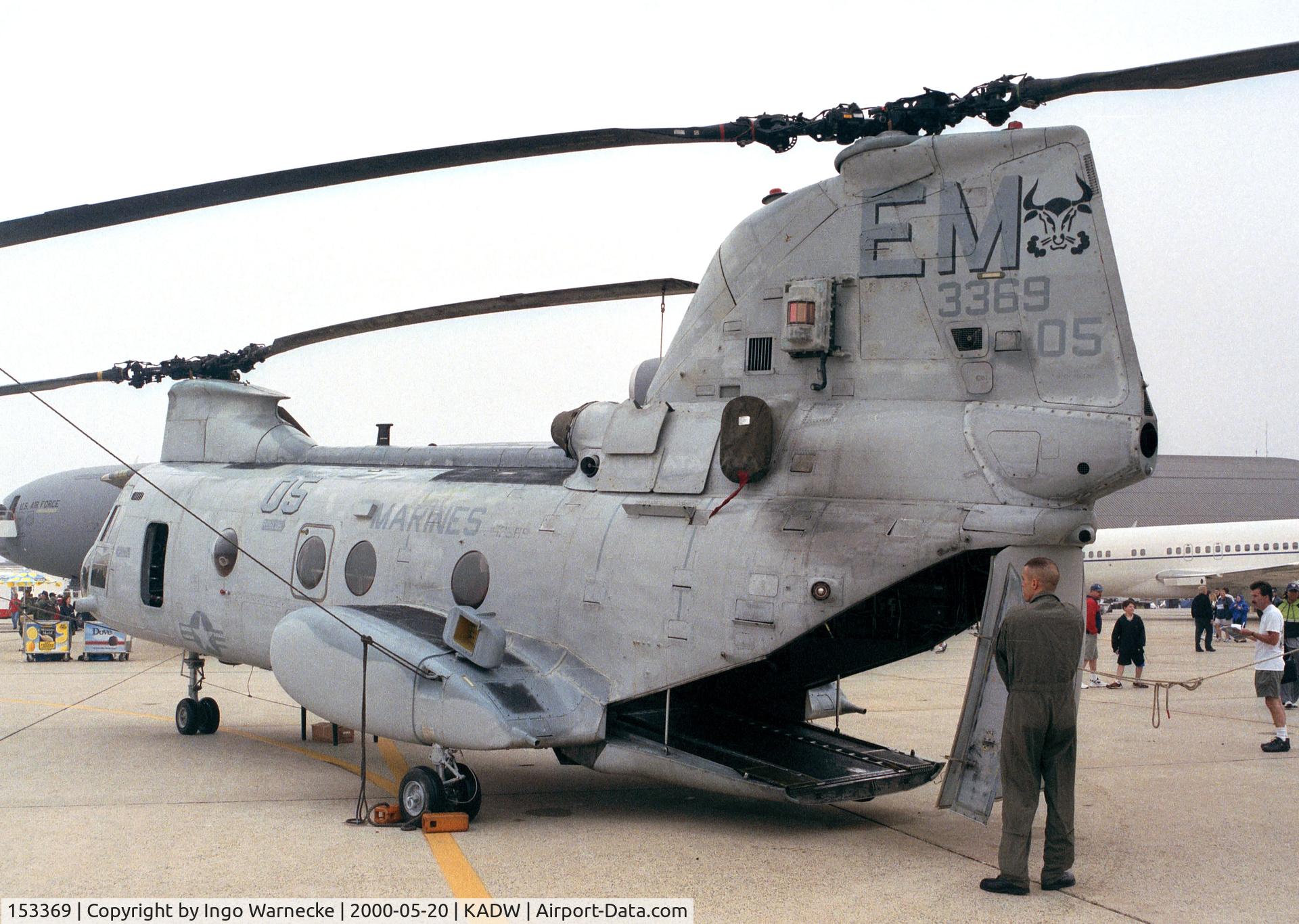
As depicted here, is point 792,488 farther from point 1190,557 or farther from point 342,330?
point 1190,557

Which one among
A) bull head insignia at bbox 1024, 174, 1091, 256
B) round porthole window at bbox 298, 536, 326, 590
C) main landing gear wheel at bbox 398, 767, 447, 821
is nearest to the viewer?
bull head insignia at bbox 1024, 174, 1091, 256

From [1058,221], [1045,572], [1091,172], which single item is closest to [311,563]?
[1045,572]

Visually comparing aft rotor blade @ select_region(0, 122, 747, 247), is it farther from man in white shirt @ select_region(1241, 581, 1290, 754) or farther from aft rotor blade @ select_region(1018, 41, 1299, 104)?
man in white shirt @ select_region(1241, 581, 1290, 754)

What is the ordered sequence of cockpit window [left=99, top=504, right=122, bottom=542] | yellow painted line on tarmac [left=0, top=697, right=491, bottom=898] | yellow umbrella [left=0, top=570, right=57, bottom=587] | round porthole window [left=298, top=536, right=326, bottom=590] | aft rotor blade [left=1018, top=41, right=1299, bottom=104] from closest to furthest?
aft rotor blade [left=1018, top=41, right=1299, bottom=104] → yellow painted line on tarmac [left=0, top=697, right=491, bottom=898] → round porthole window [left=298, top=536, right=326, bottom=590] → cockpit window [left=99, top=504, right=122, bottom=542] → yellow umbrella [left=0, top=570, right=57, bottom=587]

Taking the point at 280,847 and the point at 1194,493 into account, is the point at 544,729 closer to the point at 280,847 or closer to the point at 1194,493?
the point at 280,847

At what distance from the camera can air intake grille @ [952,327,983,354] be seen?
7.31 metres

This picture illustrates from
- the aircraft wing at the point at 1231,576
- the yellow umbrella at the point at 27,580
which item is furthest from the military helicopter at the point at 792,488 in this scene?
the aircraft wing at the point at 1231,576

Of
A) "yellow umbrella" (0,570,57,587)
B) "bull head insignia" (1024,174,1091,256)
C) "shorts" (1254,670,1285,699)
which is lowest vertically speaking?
"yellow umbrella" (0,570,57,587)

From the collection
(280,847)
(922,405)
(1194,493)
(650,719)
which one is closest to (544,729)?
(650,719)

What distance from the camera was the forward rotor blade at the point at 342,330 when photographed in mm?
10008

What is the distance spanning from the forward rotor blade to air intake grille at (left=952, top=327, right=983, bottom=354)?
290 centimetres

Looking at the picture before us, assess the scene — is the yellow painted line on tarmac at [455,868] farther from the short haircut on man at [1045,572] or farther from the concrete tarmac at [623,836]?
the short haircut on man at [1045,572]

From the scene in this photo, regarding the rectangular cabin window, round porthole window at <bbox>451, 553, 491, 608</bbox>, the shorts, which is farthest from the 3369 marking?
the rectangular cabin window

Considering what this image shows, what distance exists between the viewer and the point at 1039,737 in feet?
20.2
